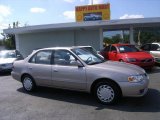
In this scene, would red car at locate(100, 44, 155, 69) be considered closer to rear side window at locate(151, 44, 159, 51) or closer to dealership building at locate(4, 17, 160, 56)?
rear side window at locate(151, 44, 159, 51)

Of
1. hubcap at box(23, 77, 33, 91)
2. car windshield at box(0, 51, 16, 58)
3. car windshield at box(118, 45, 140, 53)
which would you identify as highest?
car windshield at box(118, 45, 140, 53)

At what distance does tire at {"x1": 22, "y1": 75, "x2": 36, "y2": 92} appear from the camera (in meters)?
8.20

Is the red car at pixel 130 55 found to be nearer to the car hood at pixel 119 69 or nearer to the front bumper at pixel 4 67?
the car hood at pixel 119 69

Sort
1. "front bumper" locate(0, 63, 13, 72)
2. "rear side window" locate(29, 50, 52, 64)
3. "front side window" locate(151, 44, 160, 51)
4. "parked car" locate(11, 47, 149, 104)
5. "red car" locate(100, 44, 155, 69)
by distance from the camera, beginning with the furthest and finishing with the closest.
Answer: "front side window" locate(151, 44, 160, 51) → "front bumper" locate(0, 63, 13, 72) → "red car" locate(100, 44, 155, 69) → "rear side window" locate(29, 50, 52, 64) → "parked car" locate(11, 47, 149, 104)

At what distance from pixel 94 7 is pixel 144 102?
21.2m

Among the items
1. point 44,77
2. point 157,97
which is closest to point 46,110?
point 44,77

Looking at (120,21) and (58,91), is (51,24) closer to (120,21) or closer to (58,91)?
(120,21)

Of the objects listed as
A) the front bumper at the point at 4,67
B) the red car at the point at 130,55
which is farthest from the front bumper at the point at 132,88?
the front bumper at the point at 4,67

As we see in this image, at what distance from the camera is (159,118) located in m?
5.30

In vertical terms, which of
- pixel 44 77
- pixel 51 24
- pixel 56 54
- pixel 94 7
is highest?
pixel 94 7

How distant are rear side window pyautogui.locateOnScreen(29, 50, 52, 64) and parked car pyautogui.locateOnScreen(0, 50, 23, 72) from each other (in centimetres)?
591

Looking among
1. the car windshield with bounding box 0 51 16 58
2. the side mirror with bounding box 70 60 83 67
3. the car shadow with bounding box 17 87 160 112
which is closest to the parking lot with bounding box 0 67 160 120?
the car shadow with bounding box 17 87 160 112

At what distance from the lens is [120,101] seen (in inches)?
262

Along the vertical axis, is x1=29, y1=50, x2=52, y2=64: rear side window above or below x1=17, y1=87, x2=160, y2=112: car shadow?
above
